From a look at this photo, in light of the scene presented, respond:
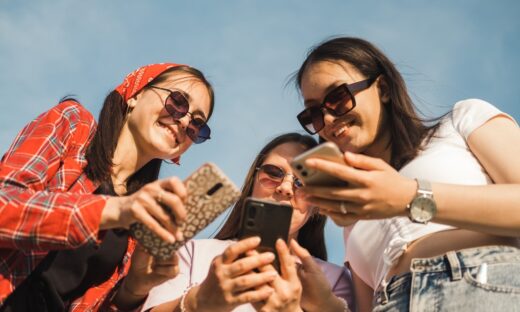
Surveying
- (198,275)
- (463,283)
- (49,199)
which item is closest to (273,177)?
(198,275)

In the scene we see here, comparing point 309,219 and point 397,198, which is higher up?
point 397,198

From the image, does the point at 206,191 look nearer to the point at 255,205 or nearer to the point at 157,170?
the point at 255,205

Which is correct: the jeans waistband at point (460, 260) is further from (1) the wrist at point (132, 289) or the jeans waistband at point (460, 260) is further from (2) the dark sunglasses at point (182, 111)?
(2) the dark sunglasses at point (182, 111)

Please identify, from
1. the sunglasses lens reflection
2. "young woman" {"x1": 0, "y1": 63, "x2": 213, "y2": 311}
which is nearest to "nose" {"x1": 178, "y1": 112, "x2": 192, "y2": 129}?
"young woman" {"x1": 0, "y1": 63, "x2": 213, "y2": 311}

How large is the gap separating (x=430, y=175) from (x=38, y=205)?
2.45 metres

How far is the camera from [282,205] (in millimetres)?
3061

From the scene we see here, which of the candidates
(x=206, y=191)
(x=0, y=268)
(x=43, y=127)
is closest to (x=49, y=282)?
(x=0, y=268)

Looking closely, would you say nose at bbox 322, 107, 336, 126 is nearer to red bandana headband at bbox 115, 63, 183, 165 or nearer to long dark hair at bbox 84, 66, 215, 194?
long dark hair at bbox 84, 66, 215, 194

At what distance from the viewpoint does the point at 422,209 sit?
291 cm

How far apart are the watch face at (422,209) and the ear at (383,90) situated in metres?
1.72

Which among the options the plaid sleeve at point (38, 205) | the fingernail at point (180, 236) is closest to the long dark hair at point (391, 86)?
the fingernail at point (180, 236)

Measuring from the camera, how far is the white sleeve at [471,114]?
11.7ft

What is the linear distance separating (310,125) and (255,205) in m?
1.78

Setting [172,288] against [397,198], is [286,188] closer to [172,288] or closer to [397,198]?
[172,288]
